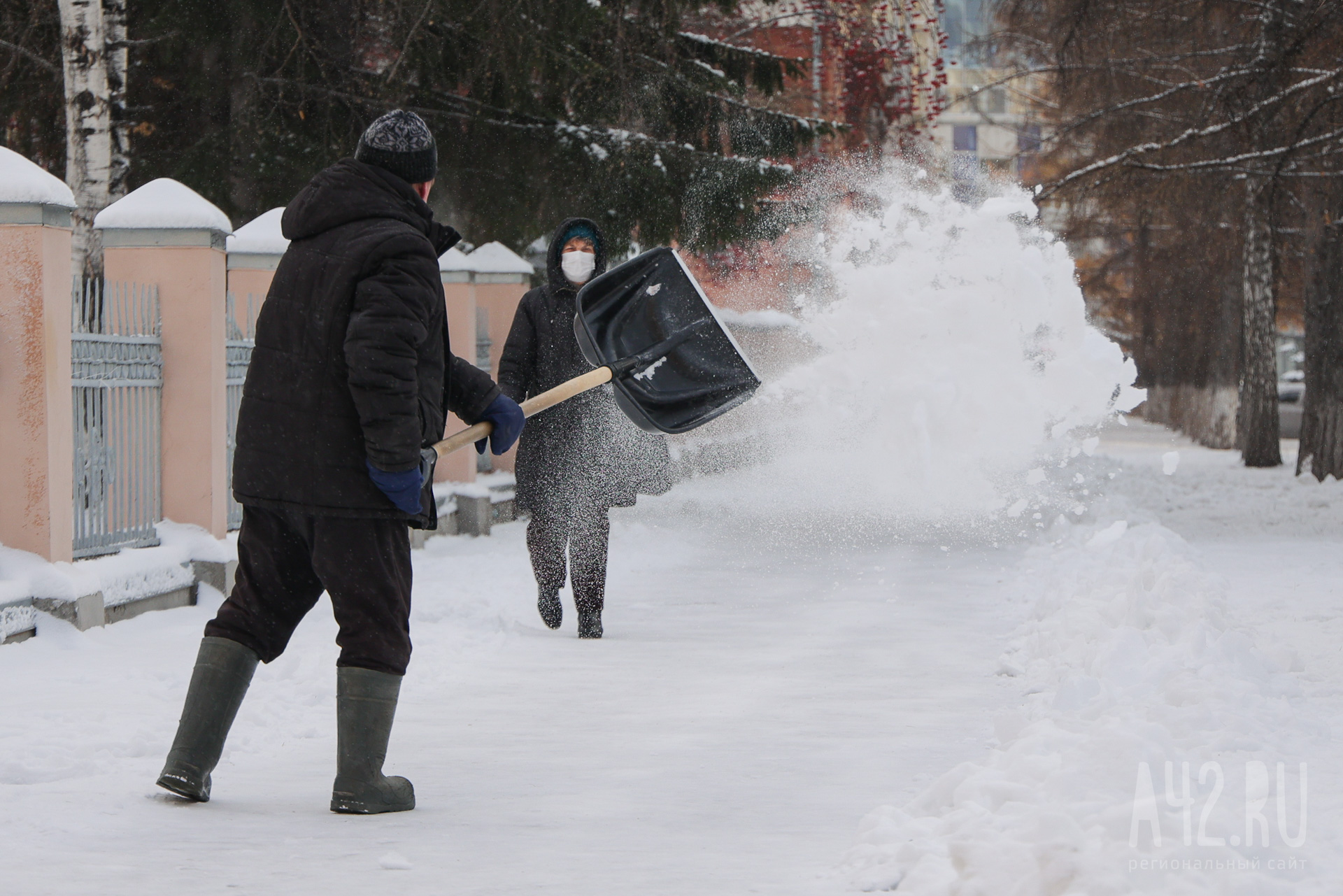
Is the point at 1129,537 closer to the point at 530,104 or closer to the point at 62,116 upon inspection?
the point at 530,104

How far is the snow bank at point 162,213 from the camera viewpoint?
845 centimetres

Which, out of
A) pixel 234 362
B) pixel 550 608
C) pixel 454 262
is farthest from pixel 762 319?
pixel 550 608

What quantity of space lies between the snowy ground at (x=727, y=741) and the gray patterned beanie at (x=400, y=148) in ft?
5.81

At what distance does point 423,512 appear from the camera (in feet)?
13.9

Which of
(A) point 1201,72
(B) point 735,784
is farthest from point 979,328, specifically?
(A) point 1201,72

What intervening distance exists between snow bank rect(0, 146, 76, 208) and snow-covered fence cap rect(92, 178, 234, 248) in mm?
1371

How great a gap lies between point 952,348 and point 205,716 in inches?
304

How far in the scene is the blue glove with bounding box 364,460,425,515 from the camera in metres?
4.01

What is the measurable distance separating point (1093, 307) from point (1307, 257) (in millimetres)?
16260

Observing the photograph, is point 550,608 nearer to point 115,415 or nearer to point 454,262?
point 115,415

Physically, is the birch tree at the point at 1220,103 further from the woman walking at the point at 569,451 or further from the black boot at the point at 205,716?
the black boot at the point at 205,716

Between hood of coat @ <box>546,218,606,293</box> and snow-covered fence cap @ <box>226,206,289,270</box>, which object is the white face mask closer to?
hood of coat @ <box>546,218,606,293</box>

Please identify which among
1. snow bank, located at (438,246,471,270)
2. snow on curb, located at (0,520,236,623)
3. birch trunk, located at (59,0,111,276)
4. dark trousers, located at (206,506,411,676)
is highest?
Result: birch trunk, located at (59,0,111,276)

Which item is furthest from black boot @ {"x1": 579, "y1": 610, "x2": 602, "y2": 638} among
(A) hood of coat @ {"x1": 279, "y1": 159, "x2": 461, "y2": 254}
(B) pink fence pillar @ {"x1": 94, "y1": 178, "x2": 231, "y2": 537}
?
(A) hood of coat @ {"x1": 279, "y1": 159, "x2": 461, "y2": 254}
